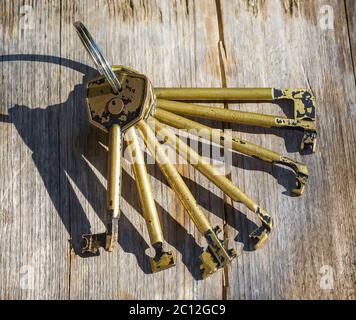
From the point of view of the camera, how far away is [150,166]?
1.65 metres

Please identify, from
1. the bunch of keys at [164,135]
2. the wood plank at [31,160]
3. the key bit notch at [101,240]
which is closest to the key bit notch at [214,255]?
the bunch of keys at [164,135]

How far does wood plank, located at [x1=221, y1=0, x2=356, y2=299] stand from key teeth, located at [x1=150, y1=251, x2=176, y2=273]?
15 centimetres

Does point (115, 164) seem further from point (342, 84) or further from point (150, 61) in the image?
point (342, 84)

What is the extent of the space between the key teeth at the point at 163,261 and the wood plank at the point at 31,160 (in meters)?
0.21

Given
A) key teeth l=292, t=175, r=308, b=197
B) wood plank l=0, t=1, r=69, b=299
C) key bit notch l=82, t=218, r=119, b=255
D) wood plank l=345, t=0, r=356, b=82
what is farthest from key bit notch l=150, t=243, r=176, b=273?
wood plank l=345, t=0, r=356, b=82

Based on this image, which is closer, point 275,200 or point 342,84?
point 275,200

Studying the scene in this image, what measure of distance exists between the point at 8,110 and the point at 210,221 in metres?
0.58

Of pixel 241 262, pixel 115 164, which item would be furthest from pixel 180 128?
pixel 241 262

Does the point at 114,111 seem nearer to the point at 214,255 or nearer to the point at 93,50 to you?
the point at 93,50

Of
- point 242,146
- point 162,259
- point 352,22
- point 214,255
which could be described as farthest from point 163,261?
point 352,22

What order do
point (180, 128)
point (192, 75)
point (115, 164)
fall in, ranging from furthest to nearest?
point (192, 75) → point (180, 128) → point (115, 164)

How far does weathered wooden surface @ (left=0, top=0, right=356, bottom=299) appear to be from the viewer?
1573 millimetres

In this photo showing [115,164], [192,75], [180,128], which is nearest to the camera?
[115,164]

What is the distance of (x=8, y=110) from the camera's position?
1689mm
